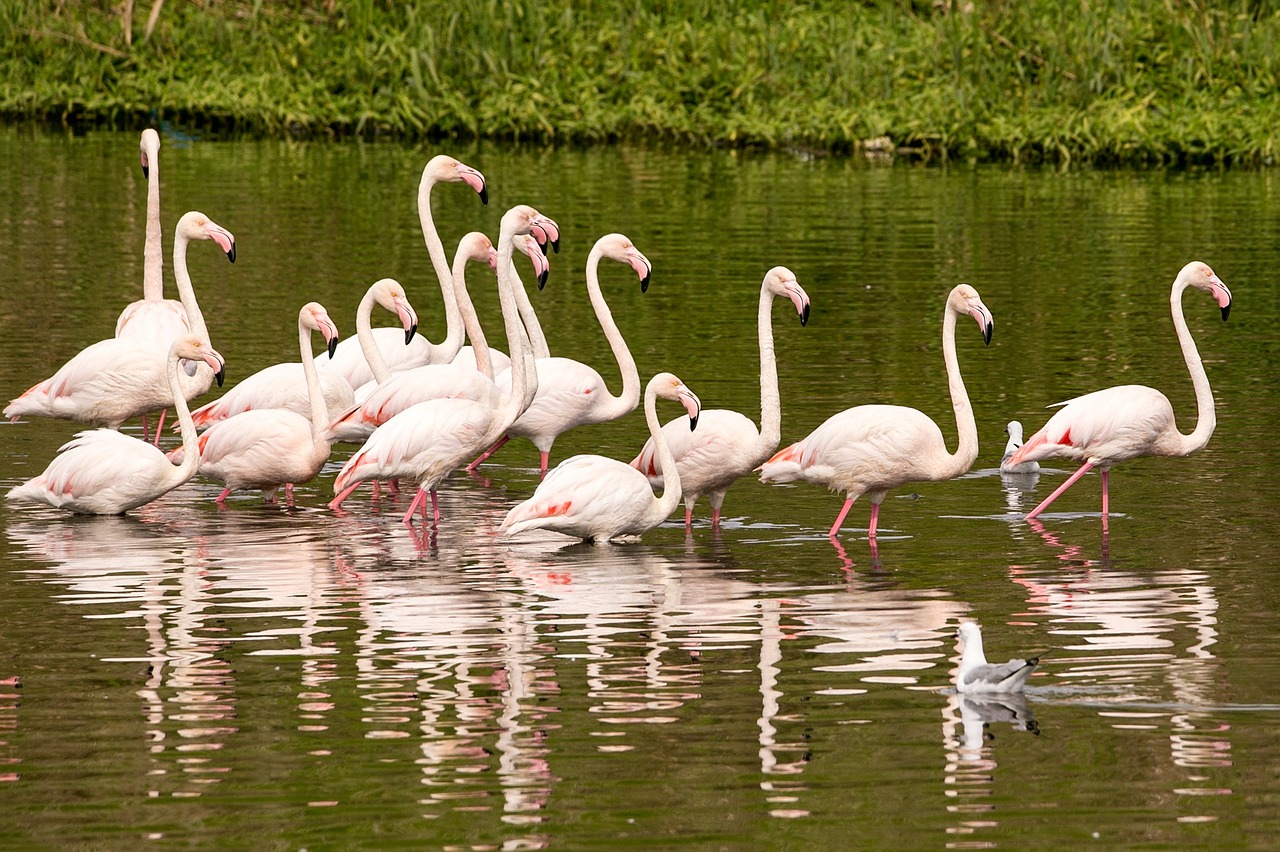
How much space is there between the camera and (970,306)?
32.4ft

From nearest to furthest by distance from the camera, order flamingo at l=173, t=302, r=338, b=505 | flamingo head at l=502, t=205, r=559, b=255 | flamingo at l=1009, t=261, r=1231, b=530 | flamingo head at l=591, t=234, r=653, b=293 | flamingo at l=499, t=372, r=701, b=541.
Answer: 1. flamingo at l=499, t=372, r=701, b=541
2. flamingo at l=1009, t=261, r=1231, b=530
3. flamingo at l=173, t=302, r=338, b=505
4. flamingo head at l=502, t=205, r=559, b=255
5. flamingo head at l=591, t=234, r=653, b=293

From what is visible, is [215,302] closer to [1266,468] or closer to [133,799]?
[1266,468]

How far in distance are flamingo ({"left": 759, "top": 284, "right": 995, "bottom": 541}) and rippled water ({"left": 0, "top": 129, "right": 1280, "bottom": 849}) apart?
277 millimetres

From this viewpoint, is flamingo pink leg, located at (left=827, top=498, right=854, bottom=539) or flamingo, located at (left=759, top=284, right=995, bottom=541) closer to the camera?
flamingo, located at (left=759, top=284, right=995, bottom=541)

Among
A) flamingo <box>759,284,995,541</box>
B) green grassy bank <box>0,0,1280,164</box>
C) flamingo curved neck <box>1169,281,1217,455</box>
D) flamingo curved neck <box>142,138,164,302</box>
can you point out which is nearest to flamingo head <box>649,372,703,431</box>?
flamingo <box>759,284,995,541</box>

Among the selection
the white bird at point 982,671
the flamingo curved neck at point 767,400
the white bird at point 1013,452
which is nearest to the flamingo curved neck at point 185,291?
the flamingo curved neck at point 767,400

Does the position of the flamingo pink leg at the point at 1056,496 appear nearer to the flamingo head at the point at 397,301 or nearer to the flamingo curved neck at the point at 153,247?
the flamingo head at the point at 397,301

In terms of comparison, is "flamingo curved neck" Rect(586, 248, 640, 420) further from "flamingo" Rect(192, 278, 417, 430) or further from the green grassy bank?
the green grassy bank

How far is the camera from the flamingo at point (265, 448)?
997cm

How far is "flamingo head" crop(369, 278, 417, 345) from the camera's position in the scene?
11.0m

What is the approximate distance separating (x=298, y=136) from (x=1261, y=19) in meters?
13.1

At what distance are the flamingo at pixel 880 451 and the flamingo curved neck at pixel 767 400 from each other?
0.20 m

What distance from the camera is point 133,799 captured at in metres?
5.88

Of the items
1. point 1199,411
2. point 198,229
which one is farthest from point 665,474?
point 198,229
